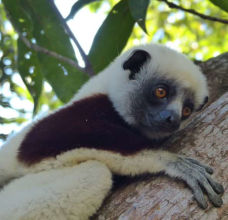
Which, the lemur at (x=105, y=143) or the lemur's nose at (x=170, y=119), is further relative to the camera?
the lemur's nose at (x=170, y=119)

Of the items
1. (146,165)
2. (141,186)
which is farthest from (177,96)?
(141,186)

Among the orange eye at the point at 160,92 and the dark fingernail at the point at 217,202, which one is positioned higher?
the orange eye at the point at 160,92

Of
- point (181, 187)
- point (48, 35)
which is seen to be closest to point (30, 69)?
point (48, 35)

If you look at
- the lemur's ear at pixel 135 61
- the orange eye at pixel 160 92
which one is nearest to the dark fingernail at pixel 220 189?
the orange eye at pixel 160 92

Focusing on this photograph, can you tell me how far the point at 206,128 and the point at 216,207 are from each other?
702 millimetres

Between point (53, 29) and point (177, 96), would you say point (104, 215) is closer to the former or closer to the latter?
point (177, 96)

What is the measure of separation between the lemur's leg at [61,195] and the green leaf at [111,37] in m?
2.09

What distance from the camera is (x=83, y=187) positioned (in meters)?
3.11

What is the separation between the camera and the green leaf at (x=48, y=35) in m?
5.16

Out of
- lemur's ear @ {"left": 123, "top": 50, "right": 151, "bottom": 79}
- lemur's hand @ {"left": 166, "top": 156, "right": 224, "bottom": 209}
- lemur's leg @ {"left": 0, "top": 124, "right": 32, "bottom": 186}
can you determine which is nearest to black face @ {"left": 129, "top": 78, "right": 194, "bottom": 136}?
lemur's ear @ {"left": 123, "top": 50, "right": 151, "bottom": 79}

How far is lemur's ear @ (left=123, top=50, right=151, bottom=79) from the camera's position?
13.1 feet

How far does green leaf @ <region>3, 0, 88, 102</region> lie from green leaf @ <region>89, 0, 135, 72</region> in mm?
264

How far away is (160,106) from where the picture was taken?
3967 millimetres

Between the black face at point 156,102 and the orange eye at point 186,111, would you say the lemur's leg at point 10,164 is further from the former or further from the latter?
the orange eye at point 186,111
